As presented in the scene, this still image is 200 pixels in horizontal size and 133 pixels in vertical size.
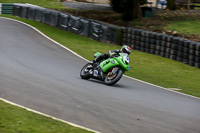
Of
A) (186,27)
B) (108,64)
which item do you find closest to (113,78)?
(108,64)

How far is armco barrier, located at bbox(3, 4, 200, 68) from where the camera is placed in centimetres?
1809

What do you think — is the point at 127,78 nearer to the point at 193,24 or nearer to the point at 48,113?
the point at 48,113

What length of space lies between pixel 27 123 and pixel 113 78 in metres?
5.20

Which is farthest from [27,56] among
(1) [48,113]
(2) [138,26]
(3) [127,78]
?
(2) [138,26]

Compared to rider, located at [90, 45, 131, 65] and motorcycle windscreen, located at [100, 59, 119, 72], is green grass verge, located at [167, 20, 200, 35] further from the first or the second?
motorcycle windscreen, located at [100, 59, 119, 72]

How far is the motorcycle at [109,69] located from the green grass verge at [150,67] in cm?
254

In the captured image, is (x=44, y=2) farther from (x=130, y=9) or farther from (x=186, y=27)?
(x=186, y=27)

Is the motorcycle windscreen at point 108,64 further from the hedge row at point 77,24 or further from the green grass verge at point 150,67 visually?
the hedge row at point 77,24

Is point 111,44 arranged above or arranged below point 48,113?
below

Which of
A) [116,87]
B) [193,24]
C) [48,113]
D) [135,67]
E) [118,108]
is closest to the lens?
[48,113]

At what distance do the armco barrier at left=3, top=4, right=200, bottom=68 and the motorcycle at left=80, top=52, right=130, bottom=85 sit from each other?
7.02 meters

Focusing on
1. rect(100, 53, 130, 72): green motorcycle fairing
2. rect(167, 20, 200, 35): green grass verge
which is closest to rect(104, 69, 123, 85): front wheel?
rect(100, 53, 130, 72): green motorcycle fairing

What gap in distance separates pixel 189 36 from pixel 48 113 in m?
16.2

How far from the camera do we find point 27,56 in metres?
15.7
